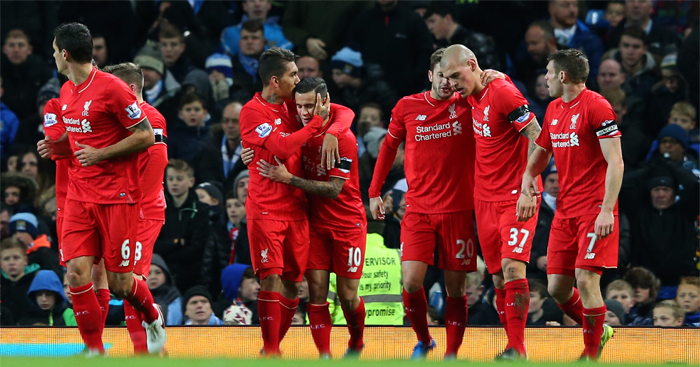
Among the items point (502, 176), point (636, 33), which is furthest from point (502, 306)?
point (636, 33)

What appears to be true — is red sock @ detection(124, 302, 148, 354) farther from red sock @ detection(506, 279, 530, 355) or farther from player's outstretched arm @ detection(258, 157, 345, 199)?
red sock @ detection(506, 279, 530, 355)

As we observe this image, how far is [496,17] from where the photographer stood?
14180mm

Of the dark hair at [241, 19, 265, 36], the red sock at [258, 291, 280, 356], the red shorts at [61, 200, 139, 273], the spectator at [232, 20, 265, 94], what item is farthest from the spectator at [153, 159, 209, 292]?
the red shorts at [61, 200, 139, 273]

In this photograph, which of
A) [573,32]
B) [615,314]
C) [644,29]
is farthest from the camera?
[644,29]

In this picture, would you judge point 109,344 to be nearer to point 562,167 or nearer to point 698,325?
point 562,167

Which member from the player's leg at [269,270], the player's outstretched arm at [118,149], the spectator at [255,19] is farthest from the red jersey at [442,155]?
the spectator at [255,19]

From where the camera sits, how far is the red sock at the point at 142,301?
25.9ft

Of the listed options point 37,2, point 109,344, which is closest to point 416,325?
point 109,344

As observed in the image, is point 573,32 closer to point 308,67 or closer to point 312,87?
point 308,67

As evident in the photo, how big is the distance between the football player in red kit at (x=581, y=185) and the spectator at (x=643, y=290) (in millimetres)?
2994

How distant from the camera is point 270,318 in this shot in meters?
8.02

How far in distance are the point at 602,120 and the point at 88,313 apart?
4.14 m

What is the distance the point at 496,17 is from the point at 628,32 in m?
1.84

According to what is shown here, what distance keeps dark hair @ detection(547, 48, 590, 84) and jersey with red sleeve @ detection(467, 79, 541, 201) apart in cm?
40
